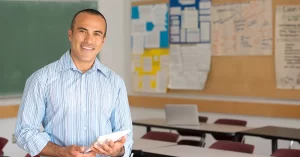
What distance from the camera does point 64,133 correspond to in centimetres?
227

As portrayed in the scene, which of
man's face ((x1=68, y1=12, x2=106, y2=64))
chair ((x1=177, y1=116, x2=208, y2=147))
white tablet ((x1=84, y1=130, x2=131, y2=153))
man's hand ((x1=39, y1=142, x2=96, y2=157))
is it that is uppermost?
man's face ((x1=68, y1=12, x2=106, y2=64))

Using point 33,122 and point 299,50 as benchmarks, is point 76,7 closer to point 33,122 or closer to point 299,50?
point 299,50

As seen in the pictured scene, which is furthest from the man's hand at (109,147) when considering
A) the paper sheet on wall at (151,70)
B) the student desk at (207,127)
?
the paper sheet on wall at (151,70)

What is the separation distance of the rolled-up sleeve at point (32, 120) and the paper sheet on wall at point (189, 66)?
5.50 meters

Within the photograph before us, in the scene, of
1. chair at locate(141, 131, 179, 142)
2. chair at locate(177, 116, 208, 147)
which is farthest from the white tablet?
chair at locate(177, 116, 208, 147)

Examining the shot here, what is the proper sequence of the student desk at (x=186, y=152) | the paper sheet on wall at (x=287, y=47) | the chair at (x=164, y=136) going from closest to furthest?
the student desk at (x=186, y=152) < the chair at (x=164, y=136) < the paper sheet on wall at (x=287, y=47)

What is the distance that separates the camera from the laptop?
6156 millimetres

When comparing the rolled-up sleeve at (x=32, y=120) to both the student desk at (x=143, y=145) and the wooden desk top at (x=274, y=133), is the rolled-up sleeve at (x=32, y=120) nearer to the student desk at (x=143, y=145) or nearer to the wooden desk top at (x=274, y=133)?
the student desk at (x=143, y=145)

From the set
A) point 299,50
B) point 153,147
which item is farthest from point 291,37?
point 153,147

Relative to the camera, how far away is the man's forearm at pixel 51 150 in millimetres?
2184

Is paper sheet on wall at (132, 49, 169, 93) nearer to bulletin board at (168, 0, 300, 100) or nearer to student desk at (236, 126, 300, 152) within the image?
bulletin board at (168, 0, 300, 100)

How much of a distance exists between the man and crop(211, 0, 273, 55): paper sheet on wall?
495 cm

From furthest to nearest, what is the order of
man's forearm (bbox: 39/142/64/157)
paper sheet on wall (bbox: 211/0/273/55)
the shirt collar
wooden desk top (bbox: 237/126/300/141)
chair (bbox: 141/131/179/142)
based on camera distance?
1. paper sheet on wall (bbox: 211/0/273/55)
2. chair (bbox: 141/131/179/142)
3. wooden desk top (bbox: 237/126/300/141)
4. the shirt collar
5. man's forearm (bbox: 39/142/64/157)

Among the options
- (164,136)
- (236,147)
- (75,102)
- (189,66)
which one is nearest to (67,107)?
(75,102)
